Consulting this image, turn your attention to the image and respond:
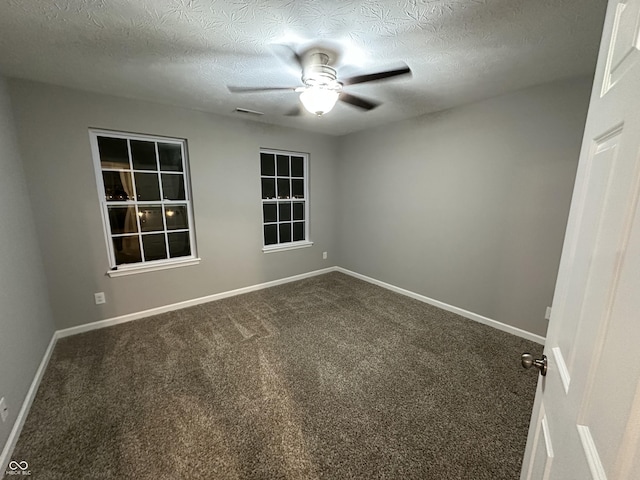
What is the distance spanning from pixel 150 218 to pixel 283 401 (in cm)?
250

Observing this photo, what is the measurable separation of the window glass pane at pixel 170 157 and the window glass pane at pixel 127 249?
0.88 m

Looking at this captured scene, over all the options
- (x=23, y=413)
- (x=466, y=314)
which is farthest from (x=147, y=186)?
(x=466, y=314)

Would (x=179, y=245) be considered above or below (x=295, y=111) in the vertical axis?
below

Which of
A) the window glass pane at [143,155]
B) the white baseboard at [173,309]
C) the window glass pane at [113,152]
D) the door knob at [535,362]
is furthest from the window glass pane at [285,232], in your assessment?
the door knob at [535,362]

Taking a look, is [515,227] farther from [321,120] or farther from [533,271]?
[321,120]

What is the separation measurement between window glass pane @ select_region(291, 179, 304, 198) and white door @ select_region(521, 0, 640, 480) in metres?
3.64

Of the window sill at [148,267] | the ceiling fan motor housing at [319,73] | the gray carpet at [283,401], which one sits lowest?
the gray carpet at [283,401]

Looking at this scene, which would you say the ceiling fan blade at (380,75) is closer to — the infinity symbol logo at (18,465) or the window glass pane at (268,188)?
the window glass pane at (268,188)

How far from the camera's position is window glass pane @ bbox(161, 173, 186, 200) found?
3.06 m

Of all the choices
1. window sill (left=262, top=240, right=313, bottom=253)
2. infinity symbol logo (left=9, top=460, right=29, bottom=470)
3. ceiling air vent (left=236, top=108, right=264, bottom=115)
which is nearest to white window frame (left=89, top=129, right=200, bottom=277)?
ceiling air vent (left=236, top=108, right=264, bottom=115)

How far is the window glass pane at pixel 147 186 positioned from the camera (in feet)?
9.53

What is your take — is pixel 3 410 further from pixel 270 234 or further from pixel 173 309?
pixel 270 234

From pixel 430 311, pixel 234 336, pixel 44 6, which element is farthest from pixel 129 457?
pixel 430 311

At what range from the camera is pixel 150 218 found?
3.03m
